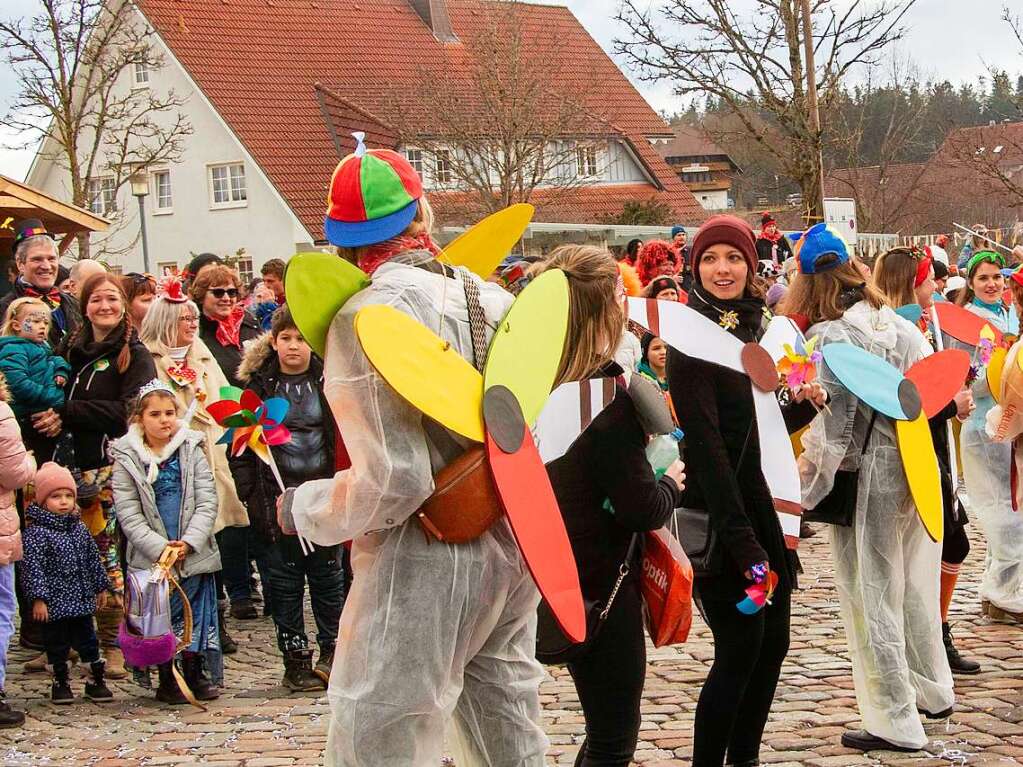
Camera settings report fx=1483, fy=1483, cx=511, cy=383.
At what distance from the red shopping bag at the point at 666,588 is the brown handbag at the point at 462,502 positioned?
0.91m

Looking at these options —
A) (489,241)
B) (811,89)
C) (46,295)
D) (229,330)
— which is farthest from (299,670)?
(811,89)

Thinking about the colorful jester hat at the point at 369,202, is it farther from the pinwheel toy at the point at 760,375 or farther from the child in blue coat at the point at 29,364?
the child in blue coat at the point at 29,364

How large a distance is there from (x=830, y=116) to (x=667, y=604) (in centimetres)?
2213

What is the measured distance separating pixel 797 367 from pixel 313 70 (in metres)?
33.2

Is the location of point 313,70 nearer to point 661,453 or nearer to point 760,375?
point 760,375

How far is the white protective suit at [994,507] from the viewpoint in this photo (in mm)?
7848

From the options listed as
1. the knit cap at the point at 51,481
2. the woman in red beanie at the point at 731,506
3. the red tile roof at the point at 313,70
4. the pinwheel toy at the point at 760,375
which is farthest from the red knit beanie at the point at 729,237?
the red tile roof at the point at 313,70

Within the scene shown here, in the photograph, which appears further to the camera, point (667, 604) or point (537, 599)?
point (667, 604)

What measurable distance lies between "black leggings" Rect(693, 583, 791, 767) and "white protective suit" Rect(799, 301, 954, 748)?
0.65 m

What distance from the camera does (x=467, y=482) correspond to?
142 inches

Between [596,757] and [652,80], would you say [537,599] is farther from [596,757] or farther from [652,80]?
[652,80]

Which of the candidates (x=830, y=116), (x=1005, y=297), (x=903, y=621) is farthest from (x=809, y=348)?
(x=830, y=116)

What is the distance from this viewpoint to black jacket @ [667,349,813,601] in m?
4.82

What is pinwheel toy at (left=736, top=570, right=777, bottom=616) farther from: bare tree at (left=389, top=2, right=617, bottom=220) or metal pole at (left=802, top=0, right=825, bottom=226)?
bare tree at (left=389, top=2, right=617, bottom=220)
